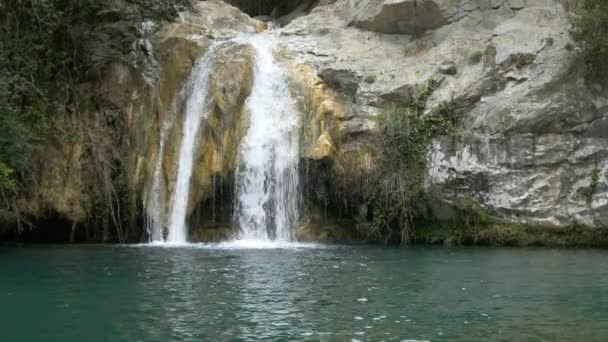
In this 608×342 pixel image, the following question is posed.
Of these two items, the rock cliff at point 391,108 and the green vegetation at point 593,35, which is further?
the rock cliff at point 391,108

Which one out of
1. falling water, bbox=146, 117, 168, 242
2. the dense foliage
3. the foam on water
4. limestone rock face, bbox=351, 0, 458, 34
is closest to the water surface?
the foam on water

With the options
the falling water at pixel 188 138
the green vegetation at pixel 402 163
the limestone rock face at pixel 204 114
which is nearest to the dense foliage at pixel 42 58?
the limestone rock face at pixel 204 114

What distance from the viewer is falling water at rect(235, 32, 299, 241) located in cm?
2028

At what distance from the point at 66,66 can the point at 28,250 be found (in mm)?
6468

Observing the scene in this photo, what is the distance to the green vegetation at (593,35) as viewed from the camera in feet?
62.3

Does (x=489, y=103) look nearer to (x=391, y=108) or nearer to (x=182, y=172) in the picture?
(x=391, y=108)

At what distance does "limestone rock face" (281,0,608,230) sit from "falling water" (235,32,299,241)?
0.81 metres

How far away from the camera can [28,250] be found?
18734 mm

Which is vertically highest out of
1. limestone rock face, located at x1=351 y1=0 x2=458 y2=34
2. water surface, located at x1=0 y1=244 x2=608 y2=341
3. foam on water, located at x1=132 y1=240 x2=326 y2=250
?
limestone rock face, located at x1=351 y1=0 x2=458 y2=34

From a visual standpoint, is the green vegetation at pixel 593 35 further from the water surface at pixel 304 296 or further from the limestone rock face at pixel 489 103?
the water surface at pixel 304 296

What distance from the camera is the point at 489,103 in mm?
20297

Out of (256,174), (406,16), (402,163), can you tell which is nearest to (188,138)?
(256,174)

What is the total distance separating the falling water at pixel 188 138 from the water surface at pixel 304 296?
3.42 metres

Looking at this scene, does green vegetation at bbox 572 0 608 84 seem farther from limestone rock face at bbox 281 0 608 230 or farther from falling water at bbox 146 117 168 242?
falling water at bbox 146 117 168 242
